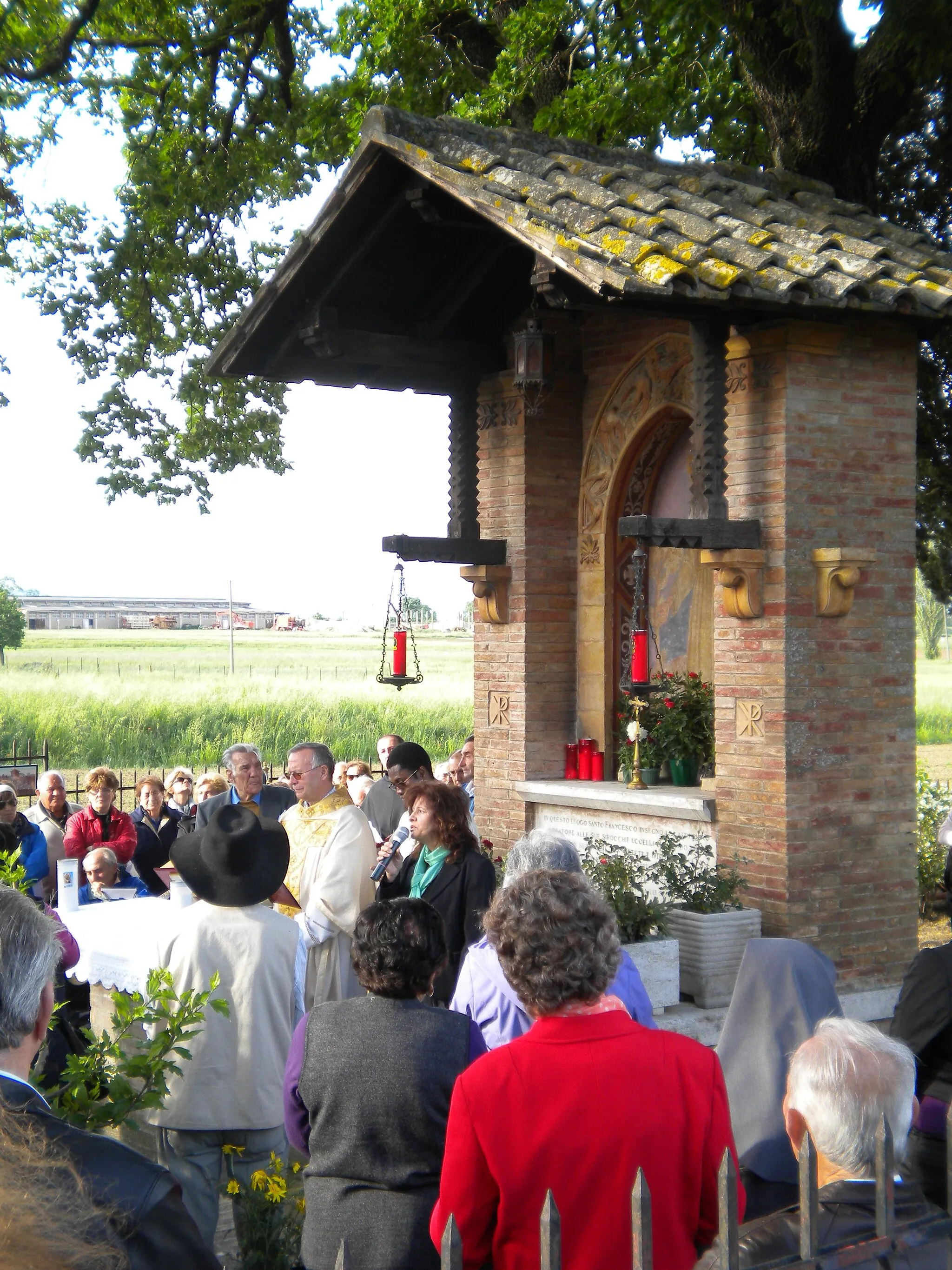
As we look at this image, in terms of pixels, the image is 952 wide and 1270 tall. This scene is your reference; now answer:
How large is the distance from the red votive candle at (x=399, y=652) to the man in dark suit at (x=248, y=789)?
3.81 ft

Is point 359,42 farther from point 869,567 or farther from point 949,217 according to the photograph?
point 869,567

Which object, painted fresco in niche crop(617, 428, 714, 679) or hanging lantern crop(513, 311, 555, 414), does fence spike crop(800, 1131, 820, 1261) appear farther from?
painted fresco in niche crop(617, 428, 714, 679)

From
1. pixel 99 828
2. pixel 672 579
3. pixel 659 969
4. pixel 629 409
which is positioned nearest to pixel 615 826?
pixel 659 969

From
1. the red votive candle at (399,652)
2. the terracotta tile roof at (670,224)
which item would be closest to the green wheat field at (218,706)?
the red votive candle at (399,652)

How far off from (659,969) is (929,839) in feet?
19.3

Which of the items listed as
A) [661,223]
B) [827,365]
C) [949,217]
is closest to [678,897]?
[827,365]

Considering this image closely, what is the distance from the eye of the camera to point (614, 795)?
8.35 m

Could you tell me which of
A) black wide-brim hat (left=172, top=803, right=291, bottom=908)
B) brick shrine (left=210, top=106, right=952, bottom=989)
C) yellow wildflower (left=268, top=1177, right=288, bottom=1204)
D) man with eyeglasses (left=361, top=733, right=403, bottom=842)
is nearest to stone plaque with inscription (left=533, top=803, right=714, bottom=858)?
brick shrine (left=210, top=106, right=952, bottom=989)

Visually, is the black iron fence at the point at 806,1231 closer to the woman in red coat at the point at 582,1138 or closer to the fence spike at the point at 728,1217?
the fence spike at the point at 728,1217

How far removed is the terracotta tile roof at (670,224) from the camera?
21.5ft

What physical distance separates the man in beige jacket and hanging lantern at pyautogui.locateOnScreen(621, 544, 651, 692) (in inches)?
144

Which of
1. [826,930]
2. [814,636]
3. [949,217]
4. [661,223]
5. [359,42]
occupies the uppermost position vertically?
[359,42]

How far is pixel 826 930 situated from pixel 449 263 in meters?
4.97

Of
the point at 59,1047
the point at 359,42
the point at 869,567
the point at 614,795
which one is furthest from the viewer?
the point at 359,42
